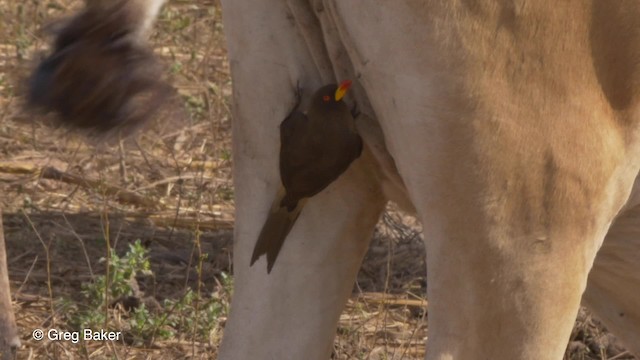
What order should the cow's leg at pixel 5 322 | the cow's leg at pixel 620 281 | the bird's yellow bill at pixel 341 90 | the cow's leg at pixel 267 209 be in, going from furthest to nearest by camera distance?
the cow's leg at pixel 5 322 < the cow's leg at pixel 620 281 < the cow's leg at pixel 267 209 < the bird's yellow bill at pixel 341 90

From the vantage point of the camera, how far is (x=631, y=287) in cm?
251

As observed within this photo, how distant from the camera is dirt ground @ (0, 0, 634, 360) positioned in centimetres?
342

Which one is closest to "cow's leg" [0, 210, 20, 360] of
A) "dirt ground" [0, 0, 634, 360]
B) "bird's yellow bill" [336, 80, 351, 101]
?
"dirt ground" [0, 0, 634, 360]

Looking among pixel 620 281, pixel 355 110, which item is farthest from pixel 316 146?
pixel 620 281

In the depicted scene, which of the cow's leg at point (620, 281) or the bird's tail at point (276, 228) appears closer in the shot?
the bird's tail at point (276, 228)

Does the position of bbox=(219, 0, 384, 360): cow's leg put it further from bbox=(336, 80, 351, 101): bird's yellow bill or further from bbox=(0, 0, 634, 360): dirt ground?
bbox=(0, 0, 634, 360): dirt ground

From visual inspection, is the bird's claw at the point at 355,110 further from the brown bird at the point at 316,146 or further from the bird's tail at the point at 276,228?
the bird's tail at the point at 276,228

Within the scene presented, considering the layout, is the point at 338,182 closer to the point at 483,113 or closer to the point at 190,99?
the point at 483,113

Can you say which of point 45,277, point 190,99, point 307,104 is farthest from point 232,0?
point 190,99

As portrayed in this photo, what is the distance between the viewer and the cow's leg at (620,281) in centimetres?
232

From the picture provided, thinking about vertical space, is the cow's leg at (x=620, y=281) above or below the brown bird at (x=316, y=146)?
below

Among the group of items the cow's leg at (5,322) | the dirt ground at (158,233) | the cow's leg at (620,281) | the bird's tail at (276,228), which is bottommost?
the dirt ground at (158,233)

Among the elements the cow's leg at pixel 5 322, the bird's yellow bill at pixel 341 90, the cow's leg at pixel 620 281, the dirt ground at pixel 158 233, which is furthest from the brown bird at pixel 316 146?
the cow's leg at pixel 5 322

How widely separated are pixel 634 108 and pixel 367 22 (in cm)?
39
